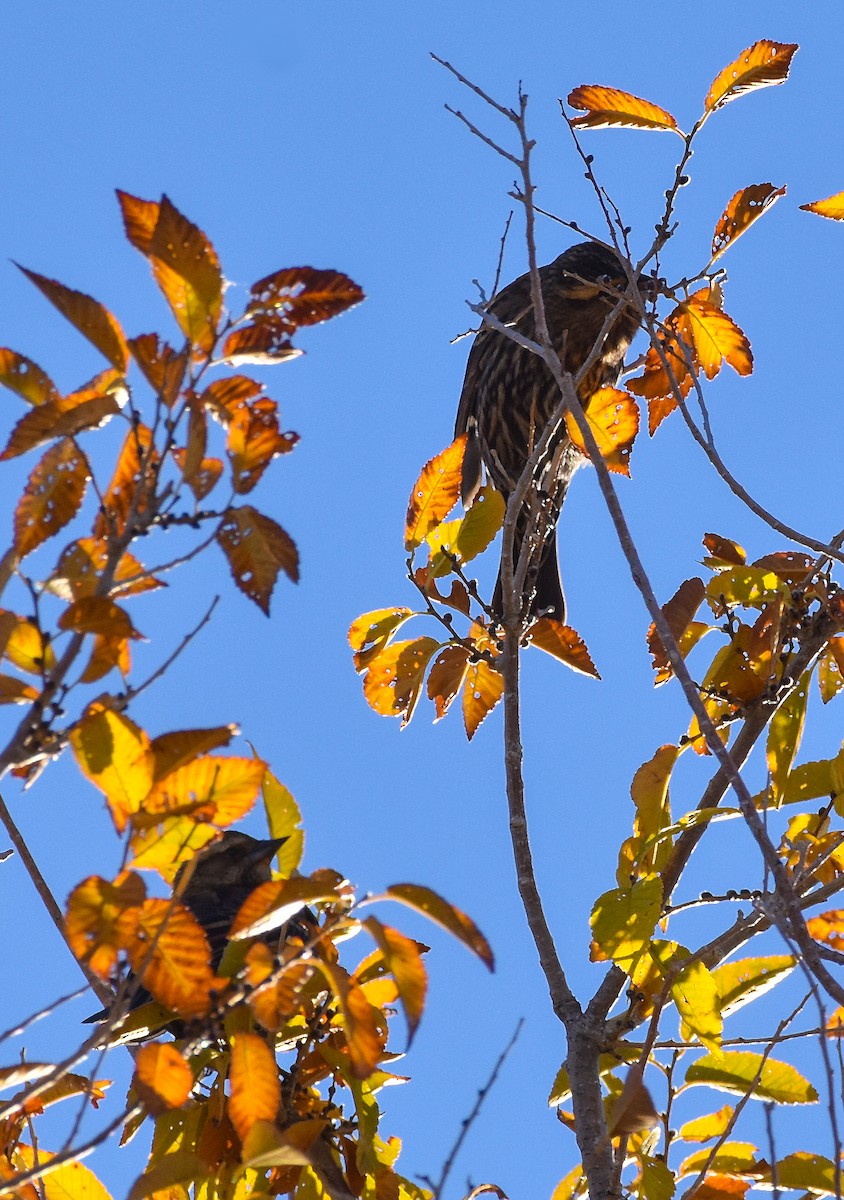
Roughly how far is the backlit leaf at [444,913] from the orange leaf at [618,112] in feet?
5.72

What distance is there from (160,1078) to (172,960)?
14 cm

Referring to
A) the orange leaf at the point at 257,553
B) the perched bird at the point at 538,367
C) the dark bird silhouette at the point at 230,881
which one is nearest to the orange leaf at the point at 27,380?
the orange leaf at the point at 257,553

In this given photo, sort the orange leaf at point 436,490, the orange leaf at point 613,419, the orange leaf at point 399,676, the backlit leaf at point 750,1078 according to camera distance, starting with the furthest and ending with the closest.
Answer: the orange leaf at point 399,676 < the orange leaf at point 613,419 < the orange leaf at point 436,490 < the backlit leaf at point 750,1078

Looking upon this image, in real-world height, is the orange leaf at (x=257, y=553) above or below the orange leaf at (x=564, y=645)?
below

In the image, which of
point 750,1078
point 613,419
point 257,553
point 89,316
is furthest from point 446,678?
point 89,316

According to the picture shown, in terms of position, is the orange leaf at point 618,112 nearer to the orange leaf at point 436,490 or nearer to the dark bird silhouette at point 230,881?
the orange leaf at point 436,490

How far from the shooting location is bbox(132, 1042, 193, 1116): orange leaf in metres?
1.42

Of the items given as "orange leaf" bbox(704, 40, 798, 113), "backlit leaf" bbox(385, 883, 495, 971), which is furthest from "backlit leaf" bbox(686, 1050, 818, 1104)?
"orange leaf" bbox(704, 40, 798, 113)

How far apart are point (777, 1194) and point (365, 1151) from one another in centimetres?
60

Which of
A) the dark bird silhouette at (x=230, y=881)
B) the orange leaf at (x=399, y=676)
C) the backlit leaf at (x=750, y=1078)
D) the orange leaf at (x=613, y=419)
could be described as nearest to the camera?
the dark bird silhouette at (x=230, y=881)

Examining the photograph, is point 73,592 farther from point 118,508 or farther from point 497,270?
point 497,270

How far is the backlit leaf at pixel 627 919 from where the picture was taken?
7.18ft

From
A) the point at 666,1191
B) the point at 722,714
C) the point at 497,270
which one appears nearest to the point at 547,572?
the point at 497,270

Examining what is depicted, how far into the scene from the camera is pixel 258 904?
4.87 ft
